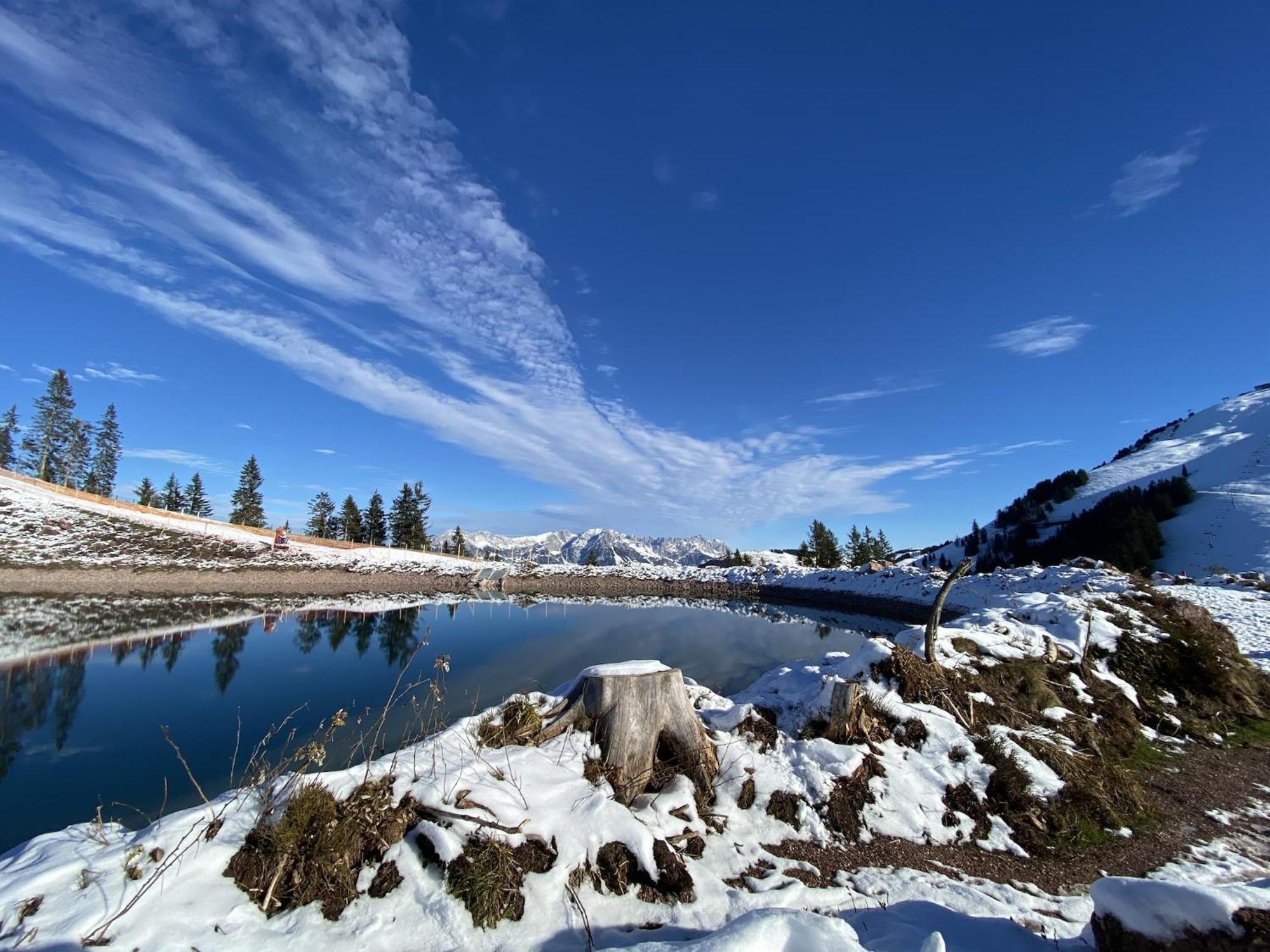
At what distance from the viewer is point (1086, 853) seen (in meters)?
6.10

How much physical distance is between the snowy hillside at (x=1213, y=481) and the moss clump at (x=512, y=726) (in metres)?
36.2

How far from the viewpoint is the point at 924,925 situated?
13.8ft

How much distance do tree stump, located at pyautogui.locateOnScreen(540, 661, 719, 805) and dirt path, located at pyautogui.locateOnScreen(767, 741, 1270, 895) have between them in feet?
4.52

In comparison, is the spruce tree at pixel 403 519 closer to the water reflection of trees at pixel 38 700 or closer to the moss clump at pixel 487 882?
the water reflection of trees at pixel 38 700

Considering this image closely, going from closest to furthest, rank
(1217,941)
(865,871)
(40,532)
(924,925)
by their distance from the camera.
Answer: (1217,941), (924,925), (865,871), (40,532)

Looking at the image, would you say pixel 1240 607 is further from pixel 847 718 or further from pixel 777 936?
pixel 777 936

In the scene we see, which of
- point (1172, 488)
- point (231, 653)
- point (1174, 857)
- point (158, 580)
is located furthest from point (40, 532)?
point (1172, 488)

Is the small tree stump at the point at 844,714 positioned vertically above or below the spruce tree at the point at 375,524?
below

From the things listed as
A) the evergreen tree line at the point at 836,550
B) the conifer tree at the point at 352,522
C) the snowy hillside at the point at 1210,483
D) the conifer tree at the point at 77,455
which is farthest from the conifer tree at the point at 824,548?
the conifer tree at the point at 77,455

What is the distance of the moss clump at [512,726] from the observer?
607cm

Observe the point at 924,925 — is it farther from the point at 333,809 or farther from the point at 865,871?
the point at 333,809

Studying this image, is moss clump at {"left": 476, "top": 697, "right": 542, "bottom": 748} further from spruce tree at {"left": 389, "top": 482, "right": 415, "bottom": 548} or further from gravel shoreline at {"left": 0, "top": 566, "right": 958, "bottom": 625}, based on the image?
spruce tree at {"left": 389, "top": 482, "right": 415, "bottom": 548}

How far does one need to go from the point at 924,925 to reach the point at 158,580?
1905 inches

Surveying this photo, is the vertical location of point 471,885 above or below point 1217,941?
below
